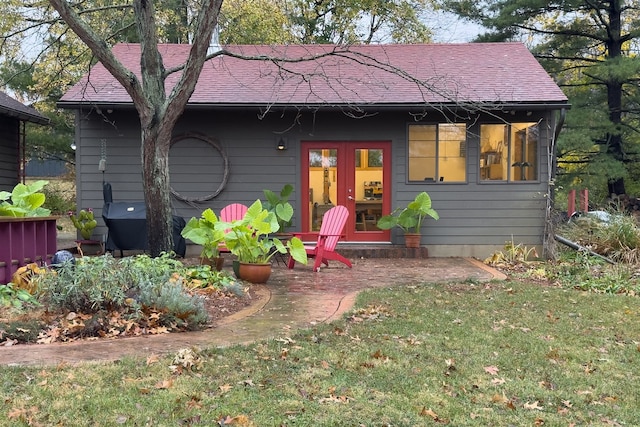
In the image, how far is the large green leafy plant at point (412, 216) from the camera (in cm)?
914

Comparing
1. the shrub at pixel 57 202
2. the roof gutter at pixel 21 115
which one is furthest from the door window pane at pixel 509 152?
the shrub at pixel 57 202

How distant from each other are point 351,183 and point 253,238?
153 inches

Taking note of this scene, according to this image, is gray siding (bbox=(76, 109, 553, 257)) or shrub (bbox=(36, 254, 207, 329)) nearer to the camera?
shrub (bbox=(36, 254, 207, 329))

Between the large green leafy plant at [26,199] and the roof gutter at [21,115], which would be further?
the roof gutter at [21,115]

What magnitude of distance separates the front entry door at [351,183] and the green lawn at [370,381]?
5.23m

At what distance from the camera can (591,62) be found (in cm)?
1639

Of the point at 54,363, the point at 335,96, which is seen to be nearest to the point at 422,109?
the point at 335,96

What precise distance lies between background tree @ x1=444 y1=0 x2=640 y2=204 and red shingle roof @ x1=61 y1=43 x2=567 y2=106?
4294mm

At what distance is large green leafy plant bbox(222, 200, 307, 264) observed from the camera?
20.2 feet

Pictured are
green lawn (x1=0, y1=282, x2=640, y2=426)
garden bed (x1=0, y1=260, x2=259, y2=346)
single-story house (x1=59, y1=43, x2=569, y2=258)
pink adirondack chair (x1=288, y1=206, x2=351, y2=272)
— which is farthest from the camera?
single-story house (x1=59, y1=43, x2=569, y2=258)

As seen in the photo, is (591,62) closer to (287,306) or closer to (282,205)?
(282,205)

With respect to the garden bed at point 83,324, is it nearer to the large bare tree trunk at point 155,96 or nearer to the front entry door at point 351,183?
the large bare tree trunk at point 155,96

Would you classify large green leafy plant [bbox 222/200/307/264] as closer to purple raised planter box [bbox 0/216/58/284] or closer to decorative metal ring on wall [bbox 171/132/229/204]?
purple raised planter box [bbox 0/216/58/284]

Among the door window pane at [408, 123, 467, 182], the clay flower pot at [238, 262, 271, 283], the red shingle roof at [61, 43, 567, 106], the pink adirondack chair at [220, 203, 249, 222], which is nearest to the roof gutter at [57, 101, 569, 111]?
the red shingle roof at [61, 43, 567, 106]
